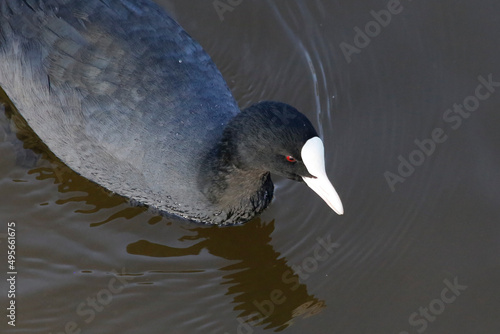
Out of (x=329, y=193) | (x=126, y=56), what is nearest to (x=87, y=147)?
(x=126, y=56)

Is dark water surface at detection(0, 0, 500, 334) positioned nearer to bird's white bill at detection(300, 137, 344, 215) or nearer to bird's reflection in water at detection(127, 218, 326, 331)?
bird's reflection in water at detection(127, 218, 326, 331)

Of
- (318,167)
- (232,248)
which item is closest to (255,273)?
(232,248)

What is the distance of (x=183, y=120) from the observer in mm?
4441

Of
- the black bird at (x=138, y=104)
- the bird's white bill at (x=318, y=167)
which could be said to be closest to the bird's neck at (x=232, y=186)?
the black bird at (x=138, y=104)

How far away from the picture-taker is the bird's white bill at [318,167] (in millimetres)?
4008

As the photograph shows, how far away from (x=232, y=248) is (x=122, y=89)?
1.35 m

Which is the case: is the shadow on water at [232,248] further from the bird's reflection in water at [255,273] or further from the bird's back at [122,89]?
the bird's back at [122,89]

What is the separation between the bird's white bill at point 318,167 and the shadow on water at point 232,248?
0.82m

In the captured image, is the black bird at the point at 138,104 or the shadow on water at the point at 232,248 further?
the shadow on water at the point at 232,248

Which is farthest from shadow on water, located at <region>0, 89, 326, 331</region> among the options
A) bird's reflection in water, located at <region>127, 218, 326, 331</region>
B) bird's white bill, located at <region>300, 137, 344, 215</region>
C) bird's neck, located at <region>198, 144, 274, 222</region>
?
bird's white bill, located at <region>300, 137, 344, 215</region>

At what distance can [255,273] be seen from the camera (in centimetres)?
482

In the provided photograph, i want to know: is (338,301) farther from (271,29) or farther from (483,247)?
(271,29)

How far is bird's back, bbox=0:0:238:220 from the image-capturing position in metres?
4.38

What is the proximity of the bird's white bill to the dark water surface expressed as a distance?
752 millimetres
